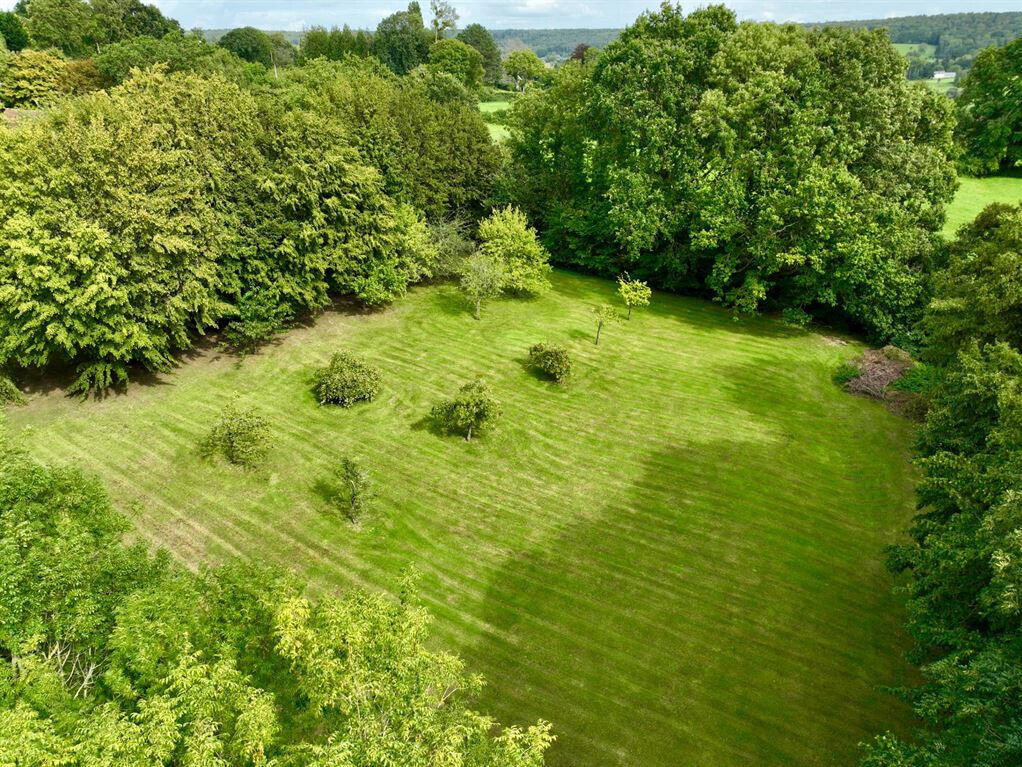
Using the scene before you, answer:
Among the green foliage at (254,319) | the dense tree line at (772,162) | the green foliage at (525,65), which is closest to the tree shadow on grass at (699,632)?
the dense tree line at (772,162)

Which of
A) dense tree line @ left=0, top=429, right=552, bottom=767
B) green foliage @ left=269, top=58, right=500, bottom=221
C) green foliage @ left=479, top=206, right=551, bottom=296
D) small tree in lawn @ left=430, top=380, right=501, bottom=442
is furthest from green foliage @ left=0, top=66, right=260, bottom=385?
green foliage @ left=479, top=206, right=551, bottom=296

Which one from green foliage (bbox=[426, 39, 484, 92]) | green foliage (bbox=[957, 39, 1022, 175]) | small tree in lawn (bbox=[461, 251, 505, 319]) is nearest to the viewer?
small tree in lawn (bbox=[461, 251, 505, 319])

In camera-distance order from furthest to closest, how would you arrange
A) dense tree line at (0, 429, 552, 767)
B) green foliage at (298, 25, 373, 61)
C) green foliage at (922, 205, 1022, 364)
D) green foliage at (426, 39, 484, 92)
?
green foliage at (298, 25, 373, 61) < green foliage at (426, 39, 484, 92) < green foliage at (922, 205, 1022, 364) < dense tree line at (0, 429, 552, 767)

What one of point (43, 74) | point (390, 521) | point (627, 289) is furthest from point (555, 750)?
point (43, 74)

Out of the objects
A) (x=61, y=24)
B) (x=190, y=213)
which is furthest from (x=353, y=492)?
(x=61, y=24)

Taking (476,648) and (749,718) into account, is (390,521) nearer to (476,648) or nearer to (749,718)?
(476,648)

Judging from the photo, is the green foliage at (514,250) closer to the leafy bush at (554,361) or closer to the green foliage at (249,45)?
the leafy bush at (554,361)

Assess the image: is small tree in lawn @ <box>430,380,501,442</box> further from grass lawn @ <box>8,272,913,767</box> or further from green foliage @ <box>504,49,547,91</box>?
green foliage @ <box>504,49,547,91</box>

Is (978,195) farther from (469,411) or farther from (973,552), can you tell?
(973,552)
